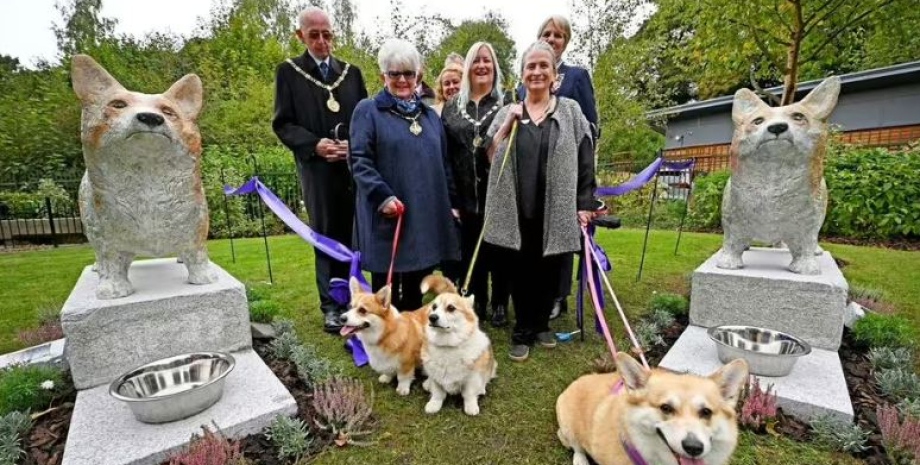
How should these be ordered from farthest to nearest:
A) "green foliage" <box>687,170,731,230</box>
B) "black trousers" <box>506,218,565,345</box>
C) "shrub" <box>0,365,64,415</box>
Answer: "green foliage" <box>687,170,731,230</box> < "black trousers" <box>506,218,565,345</box> < "shrub" <box>0,365,64,415</box>

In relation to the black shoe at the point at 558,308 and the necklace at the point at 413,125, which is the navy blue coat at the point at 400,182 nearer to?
the necklace at the point at 413,125

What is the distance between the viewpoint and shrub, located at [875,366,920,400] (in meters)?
2.61

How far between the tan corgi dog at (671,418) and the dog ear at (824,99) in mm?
2381

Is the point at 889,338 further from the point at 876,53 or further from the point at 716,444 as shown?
the point at 876,53

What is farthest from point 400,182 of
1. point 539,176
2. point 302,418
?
point 302,418

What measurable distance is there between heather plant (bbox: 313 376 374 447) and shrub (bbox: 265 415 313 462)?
0.42 ft

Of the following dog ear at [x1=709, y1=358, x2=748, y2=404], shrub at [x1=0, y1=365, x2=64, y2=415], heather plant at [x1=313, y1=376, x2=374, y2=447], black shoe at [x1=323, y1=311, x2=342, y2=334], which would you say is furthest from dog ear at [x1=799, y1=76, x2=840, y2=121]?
shrub at [x1=0, y1=365, x2=64, y2=415]

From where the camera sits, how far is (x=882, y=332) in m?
3.27

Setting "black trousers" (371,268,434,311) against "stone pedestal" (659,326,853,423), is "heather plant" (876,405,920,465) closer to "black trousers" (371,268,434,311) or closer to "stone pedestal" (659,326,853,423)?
"stone pedestal" (659,326,853,423)

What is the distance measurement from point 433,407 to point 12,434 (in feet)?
7.35

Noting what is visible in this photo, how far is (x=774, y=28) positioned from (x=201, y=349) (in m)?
10.9

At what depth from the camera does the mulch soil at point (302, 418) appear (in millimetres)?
2246

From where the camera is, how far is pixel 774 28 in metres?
8.43

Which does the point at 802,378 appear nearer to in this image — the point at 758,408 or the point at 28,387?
the point at 758,408
